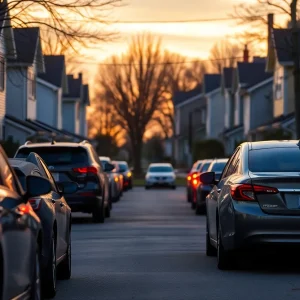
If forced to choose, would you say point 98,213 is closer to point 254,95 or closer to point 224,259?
point 224,259

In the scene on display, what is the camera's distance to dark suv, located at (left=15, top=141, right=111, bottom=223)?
23.5 metres

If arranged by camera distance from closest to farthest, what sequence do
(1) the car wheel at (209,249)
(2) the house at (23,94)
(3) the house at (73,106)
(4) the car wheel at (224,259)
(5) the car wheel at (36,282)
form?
(5) the car wheel at (36,282) → (4) the car wheel at (224,259) → (1) the car wheel at (209,249) → (2) the house at (23,94) → (3) the house at (73,106)

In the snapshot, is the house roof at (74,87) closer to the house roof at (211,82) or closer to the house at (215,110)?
the house at (215,110)

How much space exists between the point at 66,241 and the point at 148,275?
113 centimetres

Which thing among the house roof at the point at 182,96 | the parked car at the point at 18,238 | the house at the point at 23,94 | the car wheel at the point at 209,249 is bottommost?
the car wheel at the point at 209,249

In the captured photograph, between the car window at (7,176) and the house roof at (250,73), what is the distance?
204 ft

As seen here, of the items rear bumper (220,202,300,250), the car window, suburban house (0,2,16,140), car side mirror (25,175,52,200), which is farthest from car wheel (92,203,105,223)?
the car window

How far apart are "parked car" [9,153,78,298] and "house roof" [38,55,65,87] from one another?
185 feet

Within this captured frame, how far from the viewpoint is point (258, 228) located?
43.7 ft

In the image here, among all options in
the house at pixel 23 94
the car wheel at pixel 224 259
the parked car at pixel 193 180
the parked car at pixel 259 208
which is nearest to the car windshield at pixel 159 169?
the house at pixel 23 94

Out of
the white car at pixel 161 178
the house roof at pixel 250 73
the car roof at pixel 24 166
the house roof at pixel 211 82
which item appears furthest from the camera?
the house roof at pixel 211 82

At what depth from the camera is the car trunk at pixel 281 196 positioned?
13.2 meters

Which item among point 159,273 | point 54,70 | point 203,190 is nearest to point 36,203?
point 159,273

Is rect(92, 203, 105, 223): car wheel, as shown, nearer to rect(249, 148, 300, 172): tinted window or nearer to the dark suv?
the dark suv
